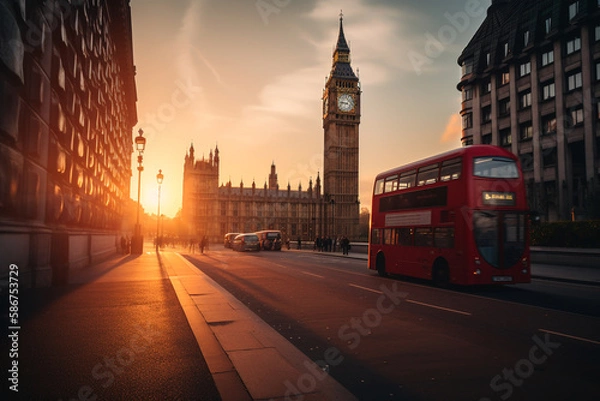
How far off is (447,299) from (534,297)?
8.98 ft

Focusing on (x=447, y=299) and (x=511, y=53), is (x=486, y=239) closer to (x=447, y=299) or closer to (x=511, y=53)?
(x=447, y=299)

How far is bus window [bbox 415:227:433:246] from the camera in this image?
14.6 metres

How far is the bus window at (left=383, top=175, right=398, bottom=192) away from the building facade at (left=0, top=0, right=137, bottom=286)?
11.9m

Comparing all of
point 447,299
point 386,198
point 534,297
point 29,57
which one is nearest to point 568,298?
point 534,297

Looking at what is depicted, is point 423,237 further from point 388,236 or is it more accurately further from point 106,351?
point 106,351

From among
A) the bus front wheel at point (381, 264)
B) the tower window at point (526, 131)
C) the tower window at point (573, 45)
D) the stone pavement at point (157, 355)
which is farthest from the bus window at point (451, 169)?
the tower window at point (526, 131)

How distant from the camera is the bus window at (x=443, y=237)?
13516mm

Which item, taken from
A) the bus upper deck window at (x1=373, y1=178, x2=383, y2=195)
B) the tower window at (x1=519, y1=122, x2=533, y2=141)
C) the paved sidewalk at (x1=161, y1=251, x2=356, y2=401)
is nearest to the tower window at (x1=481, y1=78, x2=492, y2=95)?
the tower window at (x1=519, y1=122, x2=533, y2=141)

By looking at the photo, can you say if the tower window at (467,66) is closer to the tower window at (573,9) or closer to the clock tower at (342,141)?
the tower window at (573,9)

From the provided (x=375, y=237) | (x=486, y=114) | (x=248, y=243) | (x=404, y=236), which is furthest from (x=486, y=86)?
(x=404, y=236)

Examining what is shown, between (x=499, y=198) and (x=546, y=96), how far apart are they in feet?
105

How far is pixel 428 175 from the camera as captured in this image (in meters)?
14.7

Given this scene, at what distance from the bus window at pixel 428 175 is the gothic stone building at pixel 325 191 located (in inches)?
3819

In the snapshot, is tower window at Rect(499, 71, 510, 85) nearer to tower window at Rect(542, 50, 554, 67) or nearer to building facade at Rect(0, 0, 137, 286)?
tower window at Rect(542, 50, 554, 67)
